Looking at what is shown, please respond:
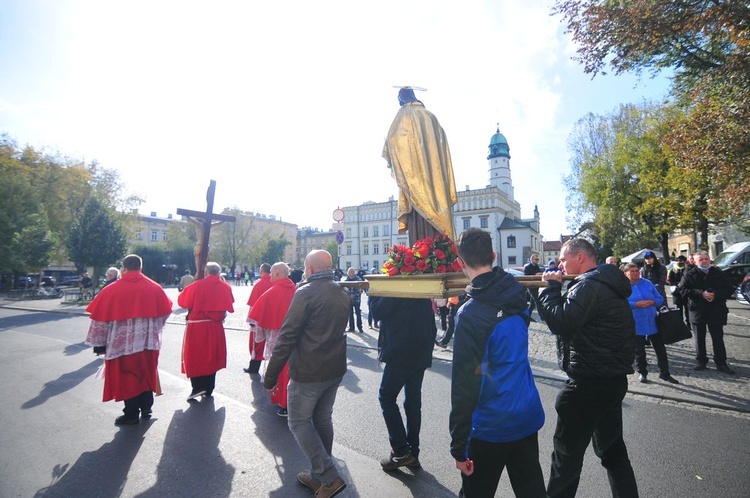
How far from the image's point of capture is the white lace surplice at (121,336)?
15.4 feet

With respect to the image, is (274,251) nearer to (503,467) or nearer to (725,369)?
(725,369)

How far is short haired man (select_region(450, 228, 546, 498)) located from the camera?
201cm

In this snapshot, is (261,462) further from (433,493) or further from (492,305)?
(492,305)

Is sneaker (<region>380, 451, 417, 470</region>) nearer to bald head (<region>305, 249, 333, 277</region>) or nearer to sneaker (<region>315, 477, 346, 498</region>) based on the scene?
sneaker (<region>315, 477, 346, 498</region>)

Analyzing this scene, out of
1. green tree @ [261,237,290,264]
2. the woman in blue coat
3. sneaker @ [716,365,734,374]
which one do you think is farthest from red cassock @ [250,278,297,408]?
green tree @ [261,237,290,264]

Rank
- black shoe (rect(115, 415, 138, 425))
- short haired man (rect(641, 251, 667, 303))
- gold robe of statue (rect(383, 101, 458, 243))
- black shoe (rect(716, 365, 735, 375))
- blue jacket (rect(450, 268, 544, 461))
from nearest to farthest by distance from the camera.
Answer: blue jacket (rect(450, 268, 544, 461)) → gold robe of statue (rect(383, 101, 458, 243)) → black shoe (rect(115, 415, 138, 425)) → black shoe (rect(716, 365, 735, 375)) → short haired man (rect(641, 251, 667, 303))

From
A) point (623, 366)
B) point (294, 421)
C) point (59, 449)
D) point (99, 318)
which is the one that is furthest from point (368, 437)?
point (99, 318)

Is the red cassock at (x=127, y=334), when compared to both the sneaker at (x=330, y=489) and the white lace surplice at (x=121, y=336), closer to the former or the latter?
the white lace surplice at (x=121, y=336)

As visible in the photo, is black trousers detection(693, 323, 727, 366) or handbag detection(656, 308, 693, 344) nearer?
handbag detection(656, 308, 693, 344)

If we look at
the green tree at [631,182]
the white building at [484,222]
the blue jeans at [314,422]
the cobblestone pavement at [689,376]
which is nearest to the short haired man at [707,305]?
the cobblestone pavement at [689,376]

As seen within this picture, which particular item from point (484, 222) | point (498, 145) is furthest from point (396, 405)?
point (498, 145)

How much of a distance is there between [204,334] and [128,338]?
1.02m

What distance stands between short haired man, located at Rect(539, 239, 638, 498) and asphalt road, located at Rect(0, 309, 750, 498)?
2.63ft

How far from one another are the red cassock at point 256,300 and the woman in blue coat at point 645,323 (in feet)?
20.2
